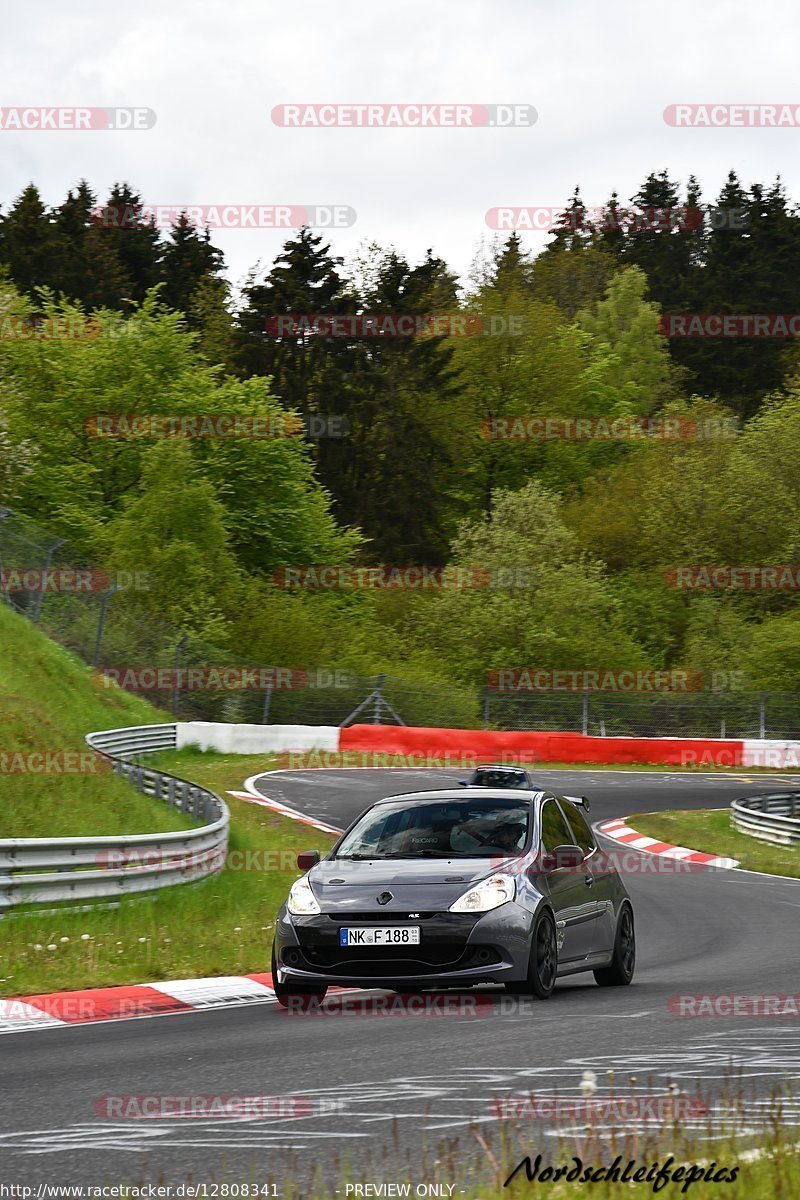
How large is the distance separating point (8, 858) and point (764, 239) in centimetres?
8976

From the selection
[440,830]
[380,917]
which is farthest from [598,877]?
[380,917]

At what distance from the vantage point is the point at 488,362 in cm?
8106

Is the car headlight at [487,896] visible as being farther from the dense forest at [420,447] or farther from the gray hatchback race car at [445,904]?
the dense forest at [420,447]

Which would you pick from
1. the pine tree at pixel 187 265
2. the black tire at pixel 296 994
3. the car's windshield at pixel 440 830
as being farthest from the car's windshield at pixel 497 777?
the pine tree at pixel 187 265

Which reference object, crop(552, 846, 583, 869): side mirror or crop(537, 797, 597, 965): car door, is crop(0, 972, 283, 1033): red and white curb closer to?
crop(537, 797, 597, 965): car door

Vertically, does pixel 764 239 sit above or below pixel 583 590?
above

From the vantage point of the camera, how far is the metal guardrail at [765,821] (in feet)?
92.3

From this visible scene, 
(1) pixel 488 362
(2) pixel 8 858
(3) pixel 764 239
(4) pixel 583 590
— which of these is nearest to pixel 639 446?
(1) pixel 488 362

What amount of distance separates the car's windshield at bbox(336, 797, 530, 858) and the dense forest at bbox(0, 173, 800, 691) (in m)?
36.2

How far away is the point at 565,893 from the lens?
1138 cm

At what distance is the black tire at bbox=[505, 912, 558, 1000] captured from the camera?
10.5 metres

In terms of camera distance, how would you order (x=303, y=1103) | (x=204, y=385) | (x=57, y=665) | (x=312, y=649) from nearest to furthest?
1. (x=303, y=1103)
2. (x=57, y=665)
3. (x=312, y=649)
4. (x=204, y=385)

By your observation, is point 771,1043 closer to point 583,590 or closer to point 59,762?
point 59,762

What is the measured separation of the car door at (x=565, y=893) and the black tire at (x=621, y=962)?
469mm
